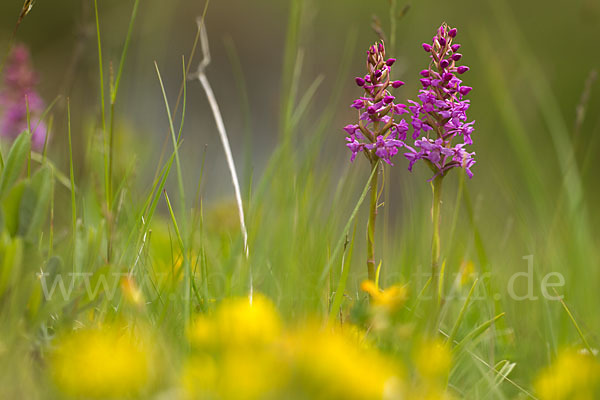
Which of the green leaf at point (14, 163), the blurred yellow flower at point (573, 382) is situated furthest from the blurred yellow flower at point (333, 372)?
the green leaf at point (14, 163)

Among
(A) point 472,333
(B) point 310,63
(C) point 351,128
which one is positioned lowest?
(A) point 472,333

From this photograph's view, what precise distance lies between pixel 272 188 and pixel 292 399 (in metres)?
1.46

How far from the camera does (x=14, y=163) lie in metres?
1.49

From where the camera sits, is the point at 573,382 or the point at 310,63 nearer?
the point at 573,382

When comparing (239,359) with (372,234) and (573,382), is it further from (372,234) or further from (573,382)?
(372,234)

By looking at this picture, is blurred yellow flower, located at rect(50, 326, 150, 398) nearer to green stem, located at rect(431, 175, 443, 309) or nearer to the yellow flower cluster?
the yellow flower cluster

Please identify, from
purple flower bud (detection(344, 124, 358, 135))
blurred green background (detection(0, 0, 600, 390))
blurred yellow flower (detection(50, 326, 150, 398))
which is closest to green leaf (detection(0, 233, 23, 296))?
blurred yellow flower (detection(50, 326, 150, 398))

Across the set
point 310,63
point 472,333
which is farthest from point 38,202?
point 310,63

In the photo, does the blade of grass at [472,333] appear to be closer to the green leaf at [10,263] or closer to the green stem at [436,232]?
the green stem at [436,232]

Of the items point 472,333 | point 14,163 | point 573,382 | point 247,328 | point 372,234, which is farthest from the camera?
point 372,234

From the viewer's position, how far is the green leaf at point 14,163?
1483 millimetres

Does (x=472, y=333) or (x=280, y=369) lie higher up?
(x=280, y=369)

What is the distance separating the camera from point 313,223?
1941mm

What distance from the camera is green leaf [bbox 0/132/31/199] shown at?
58.4 inches
